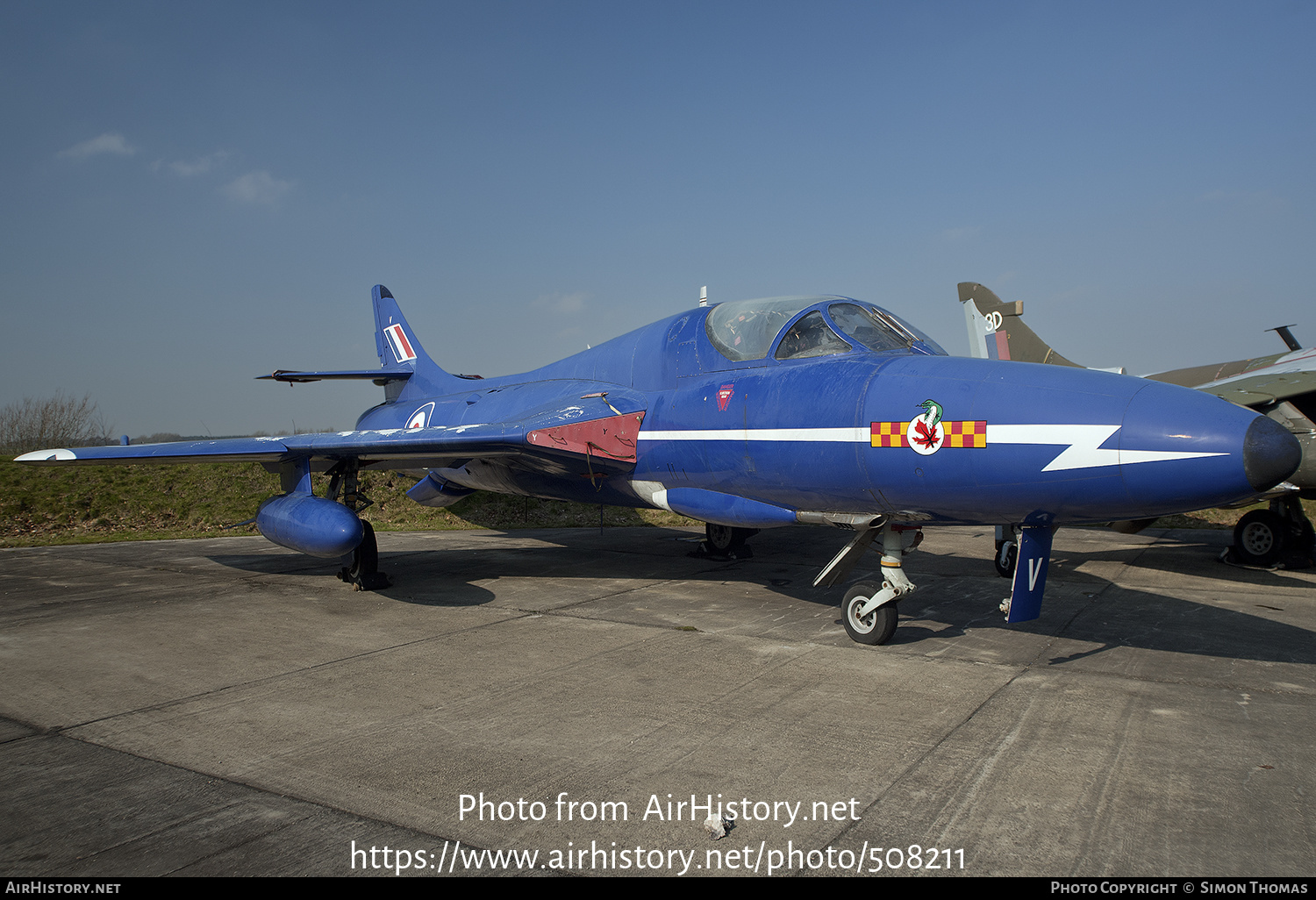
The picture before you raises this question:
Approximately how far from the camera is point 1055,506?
4750 millimetres

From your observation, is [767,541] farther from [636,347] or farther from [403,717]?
[403,717]

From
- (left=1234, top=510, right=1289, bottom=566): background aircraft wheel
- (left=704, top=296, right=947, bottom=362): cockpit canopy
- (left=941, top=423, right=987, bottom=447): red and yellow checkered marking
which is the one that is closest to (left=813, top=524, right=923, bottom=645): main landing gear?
(left=941, top=423, right=987, bottom=447): red and yellow checkered marking

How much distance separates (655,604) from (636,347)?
109 inches

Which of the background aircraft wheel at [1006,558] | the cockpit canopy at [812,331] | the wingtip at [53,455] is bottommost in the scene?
the background aircraft wheel at [1006,558]

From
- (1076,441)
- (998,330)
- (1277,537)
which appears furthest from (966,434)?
(998,330)

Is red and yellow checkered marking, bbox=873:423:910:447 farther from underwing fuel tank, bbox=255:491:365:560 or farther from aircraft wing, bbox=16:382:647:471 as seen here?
underwing fuel tank, bbox=255:491:365:560

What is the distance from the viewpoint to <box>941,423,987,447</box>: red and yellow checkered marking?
4.92 meters

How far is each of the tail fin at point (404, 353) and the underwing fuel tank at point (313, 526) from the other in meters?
4.54

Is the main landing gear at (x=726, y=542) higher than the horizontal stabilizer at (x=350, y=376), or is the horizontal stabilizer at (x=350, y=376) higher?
the horizontal stabilizer at (x=350, y=376)

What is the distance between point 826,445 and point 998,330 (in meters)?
11.1

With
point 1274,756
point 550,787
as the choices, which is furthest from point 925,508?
point 550,787

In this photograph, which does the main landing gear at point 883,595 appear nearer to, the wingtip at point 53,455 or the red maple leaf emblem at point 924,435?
the red maple leaf emblem at point 924,435

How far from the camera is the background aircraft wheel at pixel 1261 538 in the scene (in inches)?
400

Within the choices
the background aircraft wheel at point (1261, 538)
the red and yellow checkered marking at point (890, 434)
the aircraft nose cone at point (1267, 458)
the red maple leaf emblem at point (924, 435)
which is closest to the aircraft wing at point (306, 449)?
the red and yellow checkered marking at point (890, 434)
